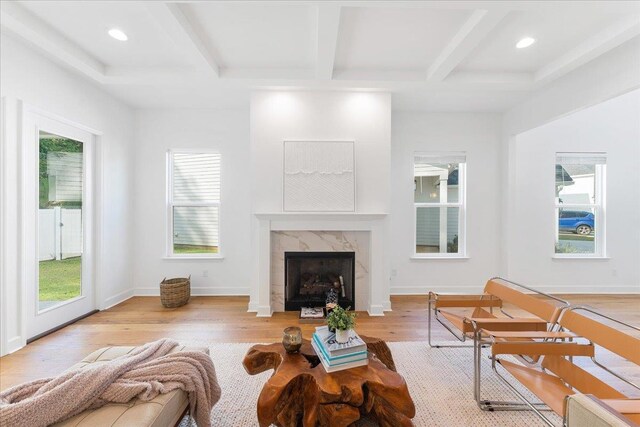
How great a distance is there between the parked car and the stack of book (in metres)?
4.67

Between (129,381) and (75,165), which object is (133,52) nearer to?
(75,165)

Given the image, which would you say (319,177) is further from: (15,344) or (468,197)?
(15,344)

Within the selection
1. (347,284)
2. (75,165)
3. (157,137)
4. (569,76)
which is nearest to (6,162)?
(75,165)

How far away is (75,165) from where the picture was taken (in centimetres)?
349

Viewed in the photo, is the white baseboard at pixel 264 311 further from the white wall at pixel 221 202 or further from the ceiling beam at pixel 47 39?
the ceiling beam at pixel 47 39

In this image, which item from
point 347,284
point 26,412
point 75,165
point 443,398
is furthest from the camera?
point 347,284

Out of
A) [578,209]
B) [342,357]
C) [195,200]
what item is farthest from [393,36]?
[578,209]

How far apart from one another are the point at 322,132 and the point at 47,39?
9.12ft

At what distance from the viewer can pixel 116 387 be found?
→ 50.6 inches

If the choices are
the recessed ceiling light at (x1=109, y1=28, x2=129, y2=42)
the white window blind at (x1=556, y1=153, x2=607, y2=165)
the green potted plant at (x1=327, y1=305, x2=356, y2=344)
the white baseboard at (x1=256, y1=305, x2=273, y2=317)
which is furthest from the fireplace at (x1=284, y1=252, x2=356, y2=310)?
the white window blind at (x1=556, y1=153, x2=607, y2=165)

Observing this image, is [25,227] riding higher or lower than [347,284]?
higher

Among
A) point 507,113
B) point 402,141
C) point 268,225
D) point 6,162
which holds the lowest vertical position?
point 268,225

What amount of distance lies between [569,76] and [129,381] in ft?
15.9

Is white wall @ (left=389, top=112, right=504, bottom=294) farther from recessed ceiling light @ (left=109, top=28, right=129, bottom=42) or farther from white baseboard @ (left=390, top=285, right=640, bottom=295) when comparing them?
recessed ceiling light @ (left=109, top=28, right=129, bottom=42)
